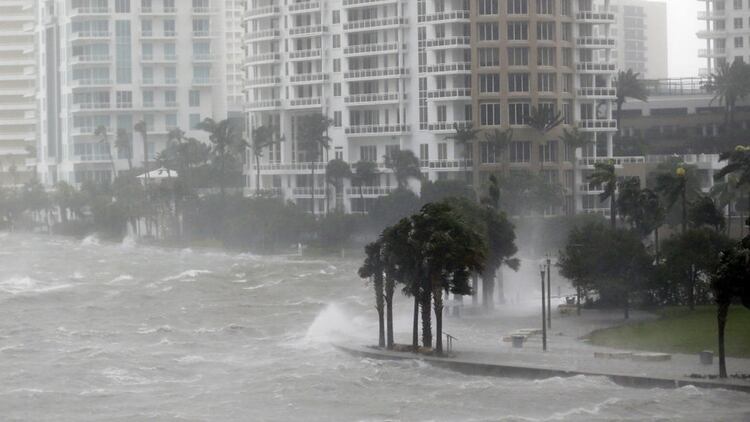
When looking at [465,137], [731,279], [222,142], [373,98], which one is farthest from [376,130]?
[731,279]

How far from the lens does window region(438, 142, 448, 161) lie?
15102 centimetres

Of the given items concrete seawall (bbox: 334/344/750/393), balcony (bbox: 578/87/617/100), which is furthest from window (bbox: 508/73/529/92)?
concrete seawall (bbox: 334/344/750/393)

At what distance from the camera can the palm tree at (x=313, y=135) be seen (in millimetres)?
155000

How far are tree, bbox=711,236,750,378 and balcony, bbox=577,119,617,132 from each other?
292ft

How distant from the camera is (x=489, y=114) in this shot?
14775 cm

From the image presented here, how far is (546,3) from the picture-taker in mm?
145375

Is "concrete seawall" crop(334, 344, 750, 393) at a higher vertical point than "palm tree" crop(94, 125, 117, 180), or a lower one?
lower

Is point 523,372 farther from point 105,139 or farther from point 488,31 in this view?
point 105,139

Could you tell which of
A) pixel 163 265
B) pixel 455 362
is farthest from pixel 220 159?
pixel 455 362

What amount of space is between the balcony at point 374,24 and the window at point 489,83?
10.4 m

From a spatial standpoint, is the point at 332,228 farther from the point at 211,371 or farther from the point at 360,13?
the point at 211,371

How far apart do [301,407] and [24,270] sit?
7682 centimetres

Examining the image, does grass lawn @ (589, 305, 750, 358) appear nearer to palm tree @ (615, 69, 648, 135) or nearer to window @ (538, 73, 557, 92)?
window @ (538, 73, 557, 92)

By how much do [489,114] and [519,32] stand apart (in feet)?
25.0
